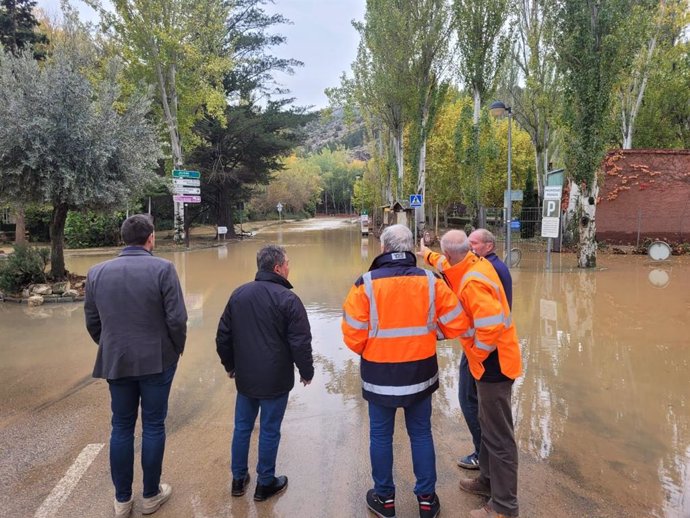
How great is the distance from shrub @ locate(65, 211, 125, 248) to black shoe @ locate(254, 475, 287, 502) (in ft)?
73.9

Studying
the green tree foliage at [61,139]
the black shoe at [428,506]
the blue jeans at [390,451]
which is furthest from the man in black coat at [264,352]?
the green tree foliage at [61,139]

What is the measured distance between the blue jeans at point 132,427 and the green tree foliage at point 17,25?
77.4ft

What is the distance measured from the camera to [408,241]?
2973mm

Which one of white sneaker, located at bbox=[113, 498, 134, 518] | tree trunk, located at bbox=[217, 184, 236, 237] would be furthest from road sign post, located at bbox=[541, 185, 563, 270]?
tree trunk, located at bbox=[217, 184, 236, 237]

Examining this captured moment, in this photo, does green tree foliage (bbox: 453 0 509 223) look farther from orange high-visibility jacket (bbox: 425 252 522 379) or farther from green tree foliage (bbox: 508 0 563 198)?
orange high-visibility jacket (bbox: 425 252 522 379)

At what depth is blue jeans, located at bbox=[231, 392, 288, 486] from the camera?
312cm

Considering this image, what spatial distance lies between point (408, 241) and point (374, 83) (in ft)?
78.8

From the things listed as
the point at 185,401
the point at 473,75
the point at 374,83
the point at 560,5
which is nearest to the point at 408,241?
the point at 185,401

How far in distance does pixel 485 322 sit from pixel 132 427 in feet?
7.48

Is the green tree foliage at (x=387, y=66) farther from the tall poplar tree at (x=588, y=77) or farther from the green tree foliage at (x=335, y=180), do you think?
the green tree foliage at (x=335, y=180)

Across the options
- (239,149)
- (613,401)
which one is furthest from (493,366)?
(239,149)

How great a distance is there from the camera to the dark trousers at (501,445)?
283cm

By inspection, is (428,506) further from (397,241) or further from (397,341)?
(397,241)

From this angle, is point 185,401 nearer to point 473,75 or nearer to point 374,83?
point 473,75
